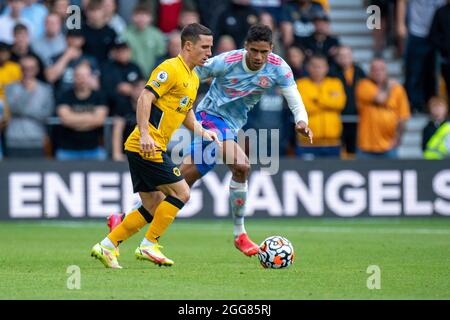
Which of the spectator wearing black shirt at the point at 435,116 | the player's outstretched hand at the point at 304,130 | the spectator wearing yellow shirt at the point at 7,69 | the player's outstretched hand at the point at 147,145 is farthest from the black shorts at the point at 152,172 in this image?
the spectator wearing black shirt at the point at 435,116

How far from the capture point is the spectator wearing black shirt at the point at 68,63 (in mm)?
17453

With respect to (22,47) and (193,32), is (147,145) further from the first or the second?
(22,47)

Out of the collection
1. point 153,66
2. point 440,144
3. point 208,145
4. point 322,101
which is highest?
point 153,66

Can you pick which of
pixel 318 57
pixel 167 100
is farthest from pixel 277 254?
pixel 318 57

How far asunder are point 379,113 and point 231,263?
→ 7.55 metres

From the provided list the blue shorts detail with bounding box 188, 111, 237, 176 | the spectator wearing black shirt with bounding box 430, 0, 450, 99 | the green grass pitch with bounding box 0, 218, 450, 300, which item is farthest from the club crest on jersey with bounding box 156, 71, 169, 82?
the spectator wearing black shirt with bounding box 430, 0, 450, 99

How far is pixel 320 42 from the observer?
18859 mm

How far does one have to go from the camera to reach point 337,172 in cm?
1727

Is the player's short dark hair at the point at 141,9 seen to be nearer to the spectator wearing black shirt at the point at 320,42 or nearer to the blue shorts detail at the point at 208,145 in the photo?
the spectator wearing black shirt at the point at 320,42

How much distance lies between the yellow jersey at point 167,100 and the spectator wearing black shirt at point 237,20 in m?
7.91

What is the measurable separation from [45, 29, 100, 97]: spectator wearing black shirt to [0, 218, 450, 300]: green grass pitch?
7.90ft

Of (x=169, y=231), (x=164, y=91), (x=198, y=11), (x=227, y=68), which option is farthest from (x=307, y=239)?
(x=198, y=11)

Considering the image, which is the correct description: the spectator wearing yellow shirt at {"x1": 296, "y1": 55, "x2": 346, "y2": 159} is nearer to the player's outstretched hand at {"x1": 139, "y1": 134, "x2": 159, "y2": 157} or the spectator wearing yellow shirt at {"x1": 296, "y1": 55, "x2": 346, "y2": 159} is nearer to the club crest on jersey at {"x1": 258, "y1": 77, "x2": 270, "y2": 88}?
the club crest on jersey at {"x1": 258, "y1": 77, "x2": 270, "y2": 88}

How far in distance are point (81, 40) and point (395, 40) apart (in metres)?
6.32
